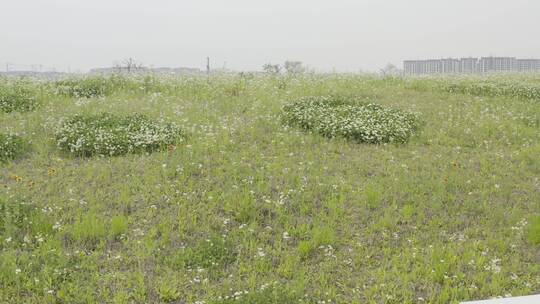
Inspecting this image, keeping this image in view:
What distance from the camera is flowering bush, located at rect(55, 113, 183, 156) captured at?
32.1ft

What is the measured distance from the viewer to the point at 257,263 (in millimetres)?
6309

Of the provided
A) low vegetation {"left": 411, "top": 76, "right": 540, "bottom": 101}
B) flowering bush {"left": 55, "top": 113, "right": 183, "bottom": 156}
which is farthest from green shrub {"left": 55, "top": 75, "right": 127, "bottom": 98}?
low vegetation {"left": 411, "top": 76, "right": 540, "bottom": 101}

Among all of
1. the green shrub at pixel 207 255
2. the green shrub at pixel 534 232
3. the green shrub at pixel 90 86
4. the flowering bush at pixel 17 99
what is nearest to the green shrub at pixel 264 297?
the green shrub at pixel 207 255

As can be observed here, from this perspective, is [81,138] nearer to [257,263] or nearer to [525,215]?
[257,263]

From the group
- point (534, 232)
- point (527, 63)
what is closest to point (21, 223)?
point (534, 232)

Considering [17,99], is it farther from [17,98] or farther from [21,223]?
[21,223]

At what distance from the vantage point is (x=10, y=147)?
9.57 meters

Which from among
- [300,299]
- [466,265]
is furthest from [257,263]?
[466,265]

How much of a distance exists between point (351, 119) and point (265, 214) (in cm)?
497

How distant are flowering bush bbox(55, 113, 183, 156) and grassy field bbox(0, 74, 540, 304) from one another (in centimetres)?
14

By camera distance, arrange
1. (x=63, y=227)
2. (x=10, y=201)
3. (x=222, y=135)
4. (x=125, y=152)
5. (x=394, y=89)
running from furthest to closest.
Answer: (x=394, y=89), (x=222, y=135), (x=125, y=152), (x=10, y=201), (x=63, y=227)

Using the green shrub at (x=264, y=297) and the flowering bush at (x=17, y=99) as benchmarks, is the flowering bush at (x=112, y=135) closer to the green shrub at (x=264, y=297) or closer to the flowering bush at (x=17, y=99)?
the flowering bush at (x=17, y=99)

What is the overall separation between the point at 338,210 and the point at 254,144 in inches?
126

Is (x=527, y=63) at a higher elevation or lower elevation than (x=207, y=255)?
higher
